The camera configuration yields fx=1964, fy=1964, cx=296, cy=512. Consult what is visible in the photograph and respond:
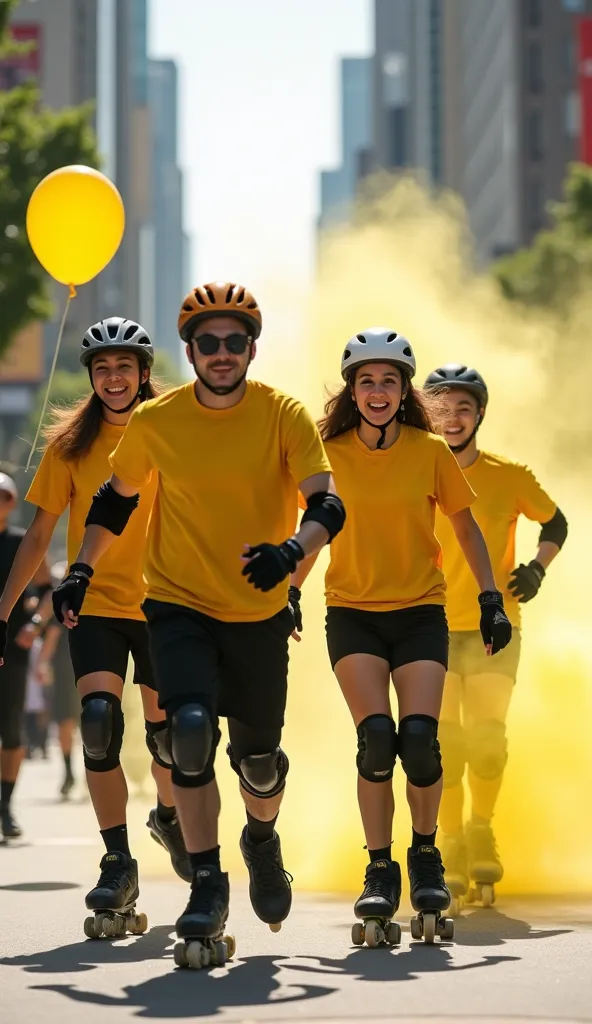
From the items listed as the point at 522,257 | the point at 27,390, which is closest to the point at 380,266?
the point at 522,257

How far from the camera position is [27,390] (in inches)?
3509

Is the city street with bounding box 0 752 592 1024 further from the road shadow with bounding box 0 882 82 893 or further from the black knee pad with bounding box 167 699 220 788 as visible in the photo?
the black knee pad with bounding box 167 699 220 788

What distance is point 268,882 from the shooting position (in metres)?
6.08

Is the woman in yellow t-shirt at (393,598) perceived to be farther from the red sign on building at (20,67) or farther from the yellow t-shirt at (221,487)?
the red sign on building at (20,67)

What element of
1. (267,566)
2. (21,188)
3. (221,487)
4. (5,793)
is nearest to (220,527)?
(221,487)

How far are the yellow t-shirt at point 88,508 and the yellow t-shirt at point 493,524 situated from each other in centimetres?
150

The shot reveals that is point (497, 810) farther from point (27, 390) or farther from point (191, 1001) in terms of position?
point (27, 390)

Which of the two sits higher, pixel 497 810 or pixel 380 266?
pixel 380 266

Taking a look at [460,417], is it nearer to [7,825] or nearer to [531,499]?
[531,499]

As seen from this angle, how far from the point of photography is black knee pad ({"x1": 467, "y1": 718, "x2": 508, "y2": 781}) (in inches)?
307

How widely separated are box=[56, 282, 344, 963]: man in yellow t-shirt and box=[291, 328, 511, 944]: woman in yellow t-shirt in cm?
58

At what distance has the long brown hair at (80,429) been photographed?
22.9 feet

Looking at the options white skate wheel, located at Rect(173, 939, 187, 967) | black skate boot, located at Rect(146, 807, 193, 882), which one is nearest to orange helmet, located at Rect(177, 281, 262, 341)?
white skate wheel, located at Rect(173, 939, 187, 967)

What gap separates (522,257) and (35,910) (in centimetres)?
3644
